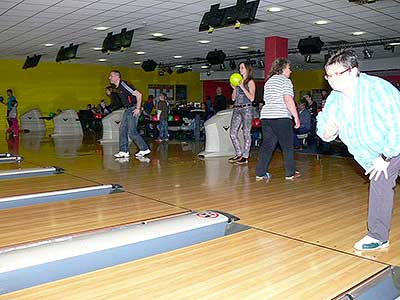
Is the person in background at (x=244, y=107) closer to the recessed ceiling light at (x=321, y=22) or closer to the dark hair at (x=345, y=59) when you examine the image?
the dark hair at (x=345, y=59)

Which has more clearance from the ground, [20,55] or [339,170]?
[20,55]

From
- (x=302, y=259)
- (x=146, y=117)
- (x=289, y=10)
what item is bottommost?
(x=302, y=259)

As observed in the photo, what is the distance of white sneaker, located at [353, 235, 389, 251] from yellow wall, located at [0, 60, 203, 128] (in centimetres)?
1540

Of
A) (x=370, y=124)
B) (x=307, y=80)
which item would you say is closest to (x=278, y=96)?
(x=370, y=124)

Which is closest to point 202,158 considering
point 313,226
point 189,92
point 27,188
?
point 27,188

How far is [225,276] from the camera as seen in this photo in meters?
1.99

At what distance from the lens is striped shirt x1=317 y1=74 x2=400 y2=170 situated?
6.74ft

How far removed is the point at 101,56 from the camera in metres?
14.3

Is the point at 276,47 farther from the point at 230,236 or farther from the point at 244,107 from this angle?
the point at 230,236

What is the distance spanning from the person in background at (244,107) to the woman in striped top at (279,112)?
2.62ft

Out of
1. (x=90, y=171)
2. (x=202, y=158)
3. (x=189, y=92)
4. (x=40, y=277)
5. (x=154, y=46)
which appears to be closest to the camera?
(x=40, y=277)

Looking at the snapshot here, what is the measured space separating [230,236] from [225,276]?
0.61m

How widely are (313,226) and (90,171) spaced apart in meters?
3.21

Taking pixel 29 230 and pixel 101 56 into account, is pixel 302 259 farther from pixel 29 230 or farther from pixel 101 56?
pixel 101 56
